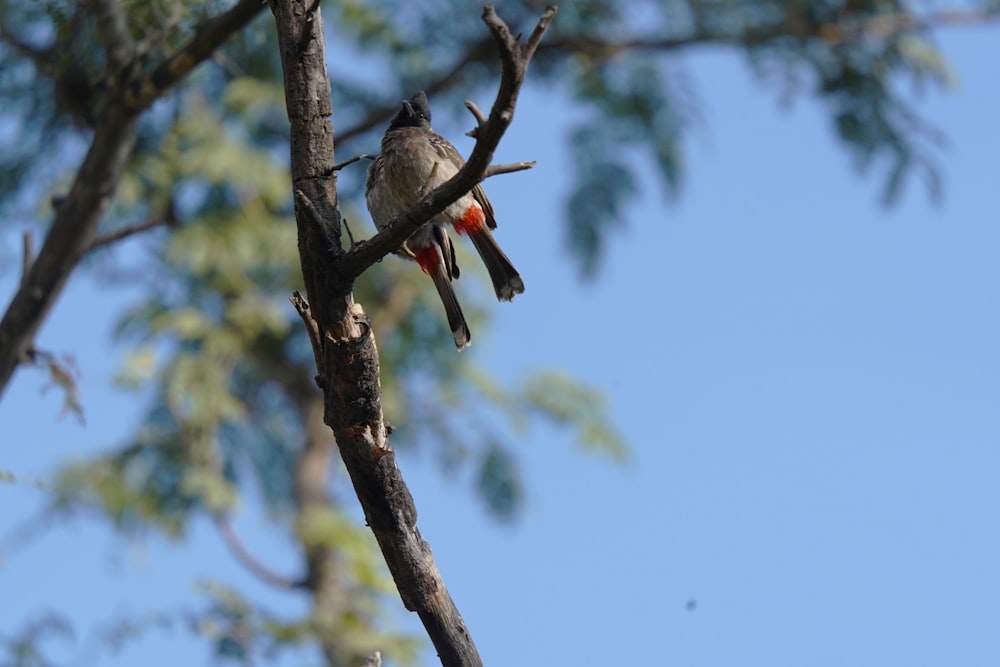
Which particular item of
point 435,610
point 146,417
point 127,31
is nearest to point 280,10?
point 435,610

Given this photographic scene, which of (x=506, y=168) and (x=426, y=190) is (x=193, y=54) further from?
(x=506, y=168)

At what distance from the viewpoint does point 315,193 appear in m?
3.04

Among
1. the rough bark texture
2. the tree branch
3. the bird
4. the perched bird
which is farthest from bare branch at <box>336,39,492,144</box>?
the rough bark texture

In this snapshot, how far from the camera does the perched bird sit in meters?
3.96

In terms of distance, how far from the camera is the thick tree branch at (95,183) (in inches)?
197

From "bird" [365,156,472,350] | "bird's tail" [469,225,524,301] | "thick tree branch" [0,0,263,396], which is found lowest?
"bird's tail" [469,225,524,301]

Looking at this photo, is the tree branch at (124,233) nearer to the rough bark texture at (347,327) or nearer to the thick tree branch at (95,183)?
the thick tree branch at (95,183)

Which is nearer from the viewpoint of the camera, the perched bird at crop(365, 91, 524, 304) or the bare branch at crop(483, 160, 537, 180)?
the bare branch at crop(483, 160, 537, 180)

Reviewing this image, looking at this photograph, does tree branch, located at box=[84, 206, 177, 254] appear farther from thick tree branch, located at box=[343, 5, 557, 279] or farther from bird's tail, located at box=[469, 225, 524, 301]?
thick tree branch, located at box=[343, 5, 557, 279]

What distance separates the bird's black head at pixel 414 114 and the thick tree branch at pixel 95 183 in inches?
32.3

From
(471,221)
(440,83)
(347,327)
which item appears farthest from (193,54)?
(440,83)

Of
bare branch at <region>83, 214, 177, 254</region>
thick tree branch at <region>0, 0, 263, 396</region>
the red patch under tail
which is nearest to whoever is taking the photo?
the red patch under tail

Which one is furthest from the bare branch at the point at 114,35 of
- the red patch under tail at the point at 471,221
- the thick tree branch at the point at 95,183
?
the red patch under tail at the point at 471,221

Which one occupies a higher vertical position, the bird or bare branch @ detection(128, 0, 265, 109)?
bare branch @ detection(128, 0, 265, 109)
